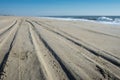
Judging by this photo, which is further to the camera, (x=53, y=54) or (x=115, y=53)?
(x=115, y=53)

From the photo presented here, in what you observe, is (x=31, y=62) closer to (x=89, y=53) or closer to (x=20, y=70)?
(x=20, y=70)

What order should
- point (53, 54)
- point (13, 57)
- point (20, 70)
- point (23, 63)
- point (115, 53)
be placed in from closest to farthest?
point (20, 70) → point (23, 63) → point (13, 57) → point (53, 54) → point (115, 53)

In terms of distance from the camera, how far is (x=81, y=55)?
6996 mm

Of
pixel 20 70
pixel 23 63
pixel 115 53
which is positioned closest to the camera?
pixel 20 70

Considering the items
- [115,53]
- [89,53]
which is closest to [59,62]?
[89,53]

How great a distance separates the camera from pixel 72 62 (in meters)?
6.05

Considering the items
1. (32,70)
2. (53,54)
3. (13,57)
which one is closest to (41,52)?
(53,54)

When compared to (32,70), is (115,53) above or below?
below

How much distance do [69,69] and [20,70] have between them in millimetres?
1219

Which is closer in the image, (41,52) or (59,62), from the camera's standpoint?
(59,62)

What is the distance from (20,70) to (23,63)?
65 cm

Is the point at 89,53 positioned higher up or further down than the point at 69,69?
further down

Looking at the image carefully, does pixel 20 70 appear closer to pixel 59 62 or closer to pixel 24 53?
pixel 59 62

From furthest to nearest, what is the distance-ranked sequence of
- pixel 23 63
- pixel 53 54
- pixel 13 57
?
1. pixel 53 54
2. pixel 13 57
3. pixel 23 63
